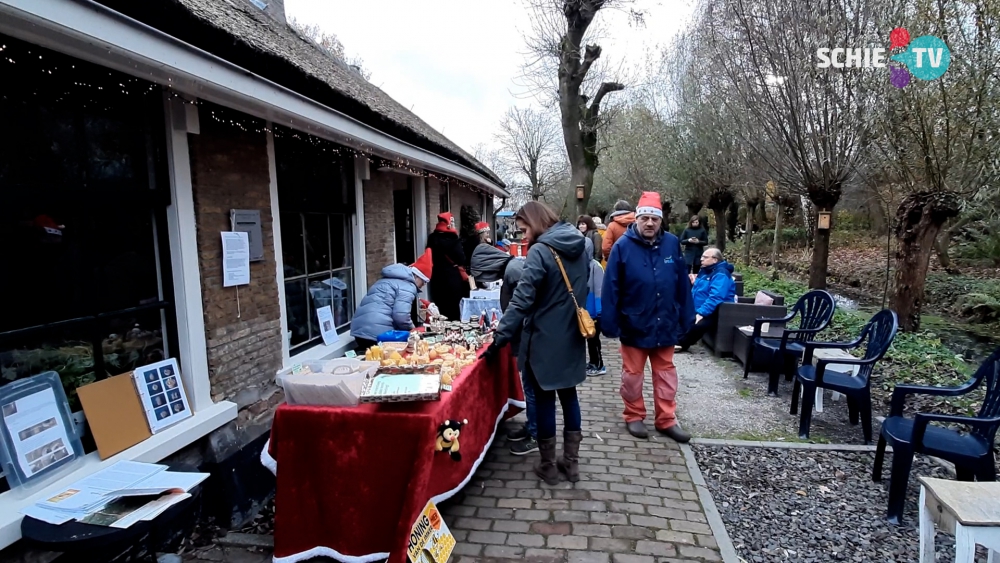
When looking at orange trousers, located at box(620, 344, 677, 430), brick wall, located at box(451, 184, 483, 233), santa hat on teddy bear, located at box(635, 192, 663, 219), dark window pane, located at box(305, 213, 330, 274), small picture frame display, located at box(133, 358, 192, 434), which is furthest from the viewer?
brick wall, located at box(451, 184, 483, 233)

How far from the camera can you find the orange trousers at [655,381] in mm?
4156

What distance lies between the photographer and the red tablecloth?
8.39 ft

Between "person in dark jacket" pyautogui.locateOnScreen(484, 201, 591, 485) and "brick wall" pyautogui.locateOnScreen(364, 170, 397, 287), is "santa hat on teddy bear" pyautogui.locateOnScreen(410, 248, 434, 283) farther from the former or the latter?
"person in dark jacket" pyautogui.locateOnScreen(484, 201, 591, 485)

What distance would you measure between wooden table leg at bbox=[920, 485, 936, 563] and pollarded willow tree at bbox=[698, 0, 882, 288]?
5964mm

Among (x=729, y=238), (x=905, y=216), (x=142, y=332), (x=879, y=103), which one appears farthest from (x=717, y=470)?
(x=729, y=238)

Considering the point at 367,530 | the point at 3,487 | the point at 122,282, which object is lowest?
the point at 367,530

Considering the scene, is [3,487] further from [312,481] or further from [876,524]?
[876,524]

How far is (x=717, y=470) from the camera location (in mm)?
3783

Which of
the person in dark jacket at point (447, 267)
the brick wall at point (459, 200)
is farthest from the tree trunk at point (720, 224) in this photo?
the person in dark jacket at point (447, 267)

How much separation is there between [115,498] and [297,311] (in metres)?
2.30

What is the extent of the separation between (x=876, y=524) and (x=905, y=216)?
519cm

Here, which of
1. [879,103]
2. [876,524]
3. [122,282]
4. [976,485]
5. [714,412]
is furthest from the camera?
[879,103]

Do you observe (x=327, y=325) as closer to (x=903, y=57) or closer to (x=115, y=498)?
(x=115, y=498)

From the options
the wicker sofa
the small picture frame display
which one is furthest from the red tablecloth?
the wicker sofa
